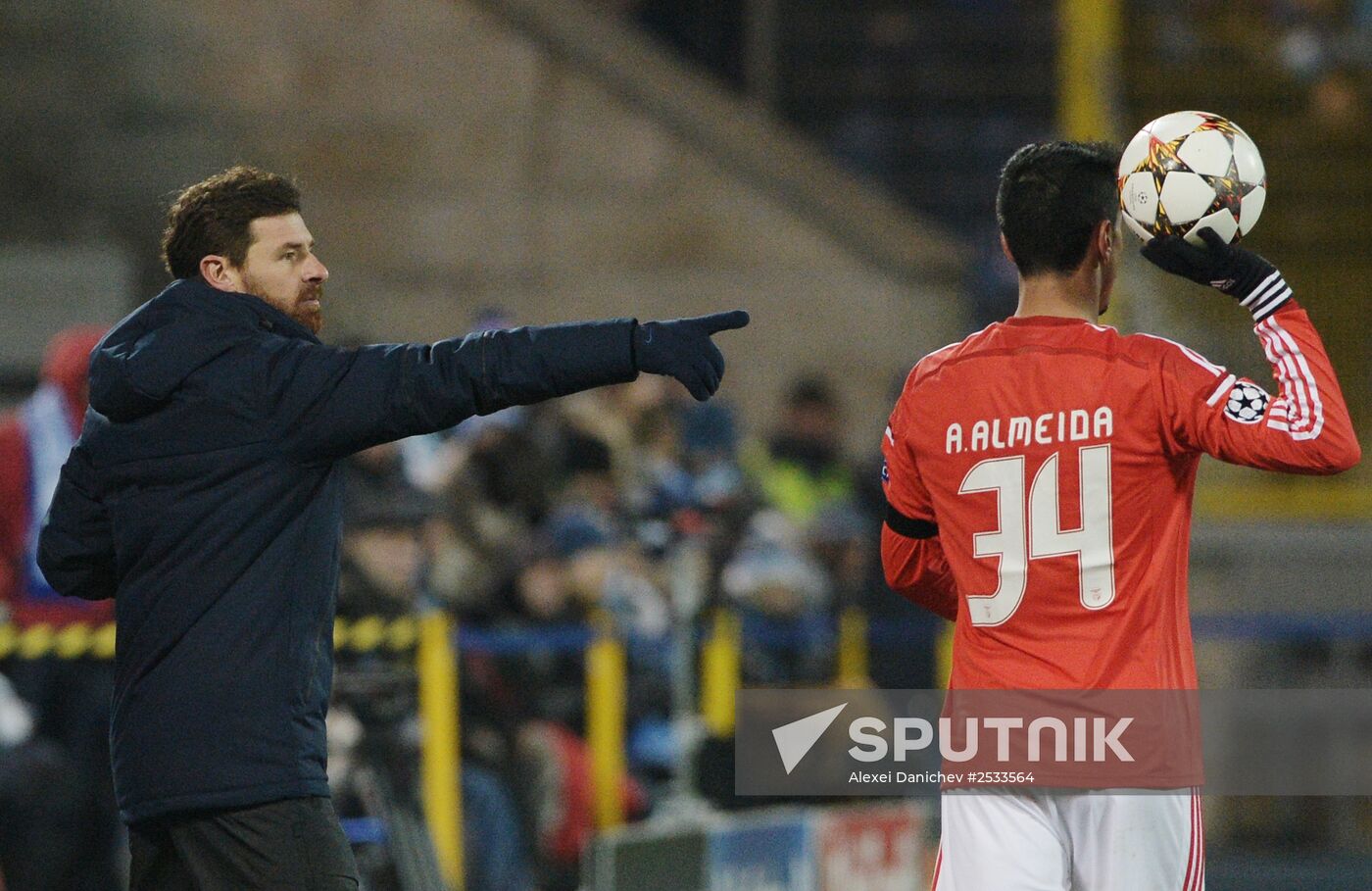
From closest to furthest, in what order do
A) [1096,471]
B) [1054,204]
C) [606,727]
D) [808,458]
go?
[1096,471] → [1054,204] → [606,727] → [808,458]

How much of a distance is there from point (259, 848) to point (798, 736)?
2430mm

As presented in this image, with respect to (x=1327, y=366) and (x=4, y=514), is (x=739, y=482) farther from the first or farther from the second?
(x=1327, y=366)

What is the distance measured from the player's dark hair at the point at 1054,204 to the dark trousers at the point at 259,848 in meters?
1.82

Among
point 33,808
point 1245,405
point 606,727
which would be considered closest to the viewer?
point 1245,405

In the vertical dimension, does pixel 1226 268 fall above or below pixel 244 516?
above

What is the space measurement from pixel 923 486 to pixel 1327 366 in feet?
2.78

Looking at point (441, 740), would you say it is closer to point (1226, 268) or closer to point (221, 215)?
point (221, 215)

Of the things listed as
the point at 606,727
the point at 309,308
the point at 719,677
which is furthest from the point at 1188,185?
the point at 719,677

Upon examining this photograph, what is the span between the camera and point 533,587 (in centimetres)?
858

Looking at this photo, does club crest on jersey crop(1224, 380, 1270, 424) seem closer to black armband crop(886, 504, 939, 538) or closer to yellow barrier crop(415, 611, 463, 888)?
black armband crop(886, 504, 939, 538)

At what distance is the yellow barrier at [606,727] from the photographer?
8539 millimetres

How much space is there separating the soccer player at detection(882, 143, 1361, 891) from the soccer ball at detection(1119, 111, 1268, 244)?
0.06 metres

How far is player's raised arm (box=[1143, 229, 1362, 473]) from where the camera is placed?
3.89 metres

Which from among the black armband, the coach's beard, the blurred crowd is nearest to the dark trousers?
the coach's beard
